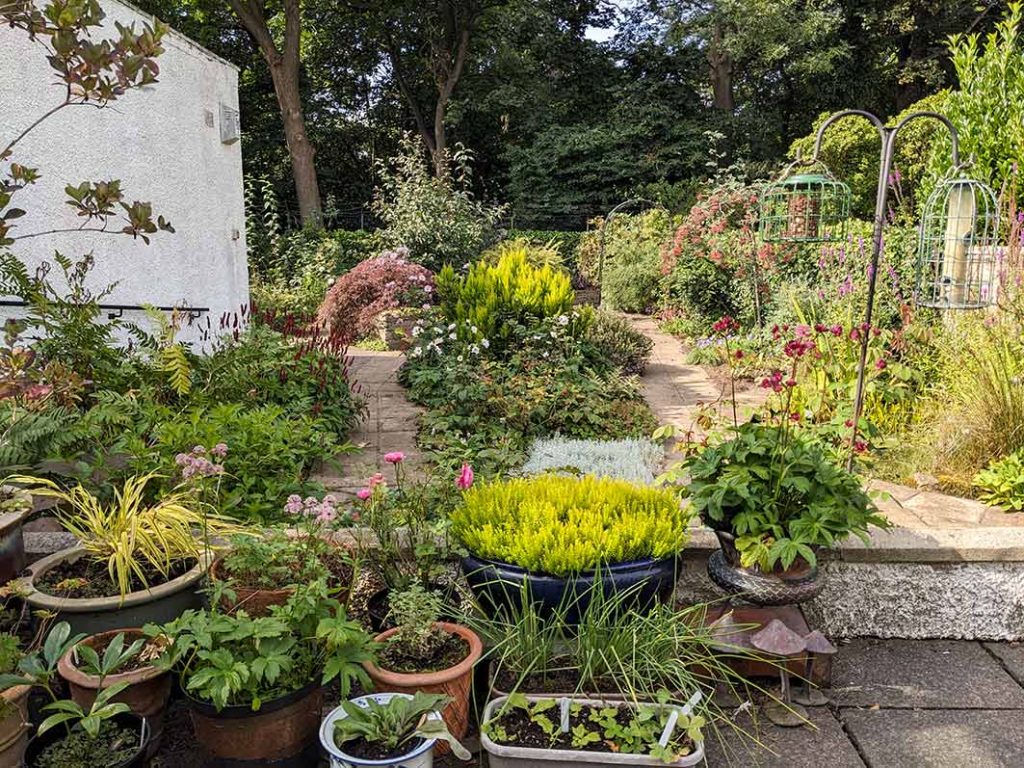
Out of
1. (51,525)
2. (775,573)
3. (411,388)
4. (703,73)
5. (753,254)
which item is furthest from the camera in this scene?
(703,73)

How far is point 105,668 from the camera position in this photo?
1.98m

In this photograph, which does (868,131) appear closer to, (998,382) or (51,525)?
(998,382)

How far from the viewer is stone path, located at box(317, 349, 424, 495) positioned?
4.38 metres

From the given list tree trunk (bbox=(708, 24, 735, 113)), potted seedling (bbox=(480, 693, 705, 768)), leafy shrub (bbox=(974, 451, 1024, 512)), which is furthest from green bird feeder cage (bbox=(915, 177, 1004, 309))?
tree trunk (bbox=(708, 24, 735, 113))

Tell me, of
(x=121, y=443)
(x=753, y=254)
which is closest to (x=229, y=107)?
(x=121, y=443)

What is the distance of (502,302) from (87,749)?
16.5ft

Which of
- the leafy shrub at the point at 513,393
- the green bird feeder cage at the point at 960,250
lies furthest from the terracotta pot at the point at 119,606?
the green bird feeder cage at the point at 960,250

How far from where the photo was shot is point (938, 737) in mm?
2393

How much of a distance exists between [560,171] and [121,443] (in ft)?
56.7

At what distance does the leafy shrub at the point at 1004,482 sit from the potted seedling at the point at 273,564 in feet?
10.2

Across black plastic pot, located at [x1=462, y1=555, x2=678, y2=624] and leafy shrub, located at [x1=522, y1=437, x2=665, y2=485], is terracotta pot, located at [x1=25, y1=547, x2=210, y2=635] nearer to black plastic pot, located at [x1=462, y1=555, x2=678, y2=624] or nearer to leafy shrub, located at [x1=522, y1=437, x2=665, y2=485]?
black plastic pot, located at [x1=462, y1=555, x2=678, y2=624]

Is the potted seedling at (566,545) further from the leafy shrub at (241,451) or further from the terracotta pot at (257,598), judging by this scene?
the leafy shrub at (241,451)

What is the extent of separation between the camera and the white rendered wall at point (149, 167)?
5.00 metres

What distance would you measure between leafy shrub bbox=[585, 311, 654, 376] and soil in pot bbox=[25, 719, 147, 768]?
536 centimetres
